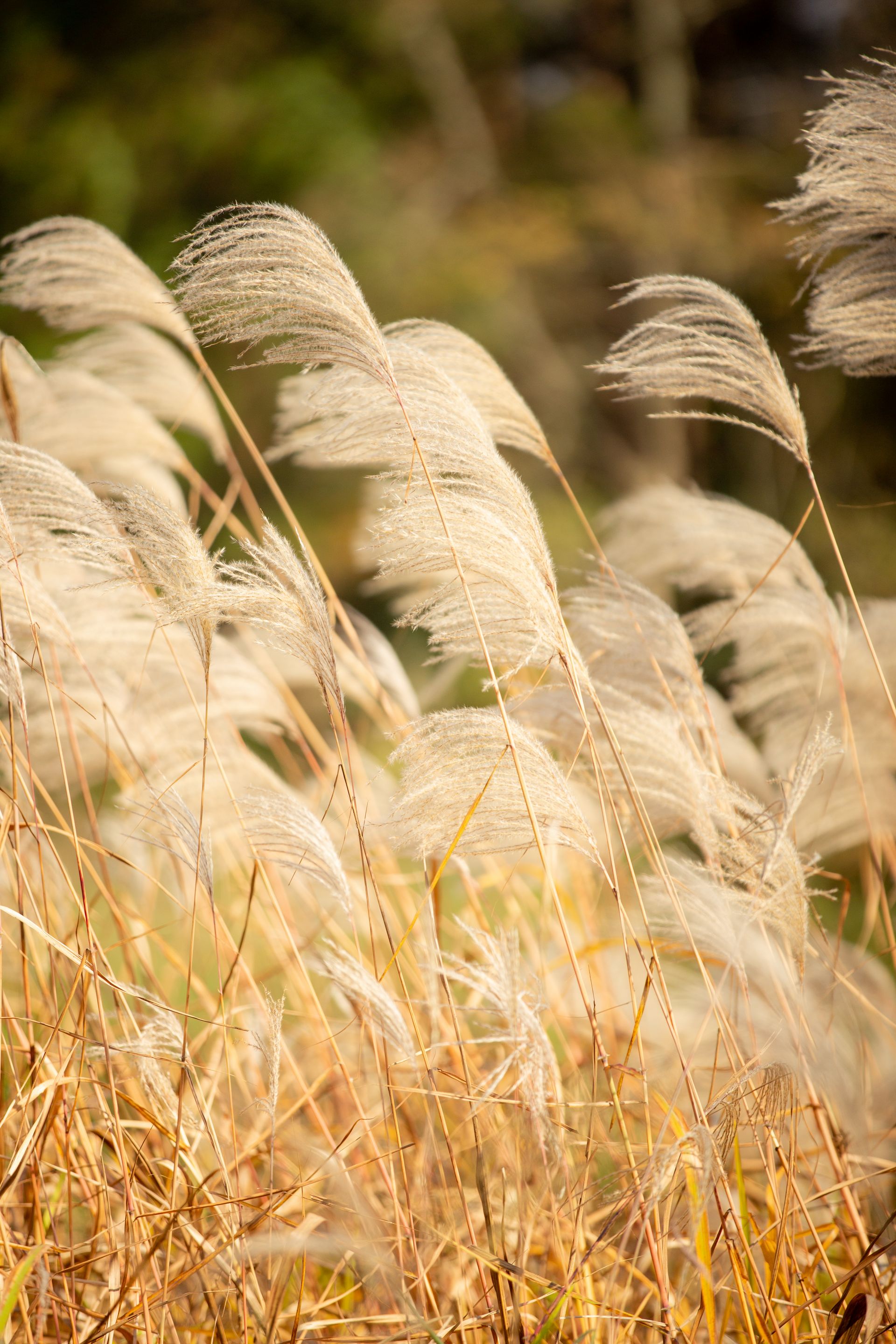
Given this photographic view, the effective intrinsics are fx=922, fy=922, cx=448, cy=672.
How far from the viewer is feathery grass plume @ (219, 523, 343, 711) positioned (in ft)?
2.94

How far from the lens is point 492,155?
6.28 meters

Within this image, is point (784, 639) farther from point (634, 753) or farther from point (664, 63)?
point (664, 63)

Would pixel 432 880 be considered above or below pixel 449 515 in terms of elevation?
below

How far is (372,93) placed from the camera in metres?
6.05

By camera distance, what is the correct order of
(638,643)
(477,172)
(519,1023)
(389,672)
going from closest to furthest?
(519,1023)
(638,643)
(389,672)
(477,172)

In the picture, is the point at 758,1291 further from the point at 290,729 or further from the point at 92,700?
the point at 92,700

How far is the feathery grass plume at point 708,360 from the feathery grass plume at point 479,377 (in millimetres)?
119

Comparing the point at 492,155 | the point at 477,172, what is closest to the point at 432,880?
the point at 477,172

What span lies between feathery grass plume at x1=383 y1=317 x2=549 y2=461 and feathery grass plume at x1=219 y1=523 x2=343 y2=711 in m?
0.41

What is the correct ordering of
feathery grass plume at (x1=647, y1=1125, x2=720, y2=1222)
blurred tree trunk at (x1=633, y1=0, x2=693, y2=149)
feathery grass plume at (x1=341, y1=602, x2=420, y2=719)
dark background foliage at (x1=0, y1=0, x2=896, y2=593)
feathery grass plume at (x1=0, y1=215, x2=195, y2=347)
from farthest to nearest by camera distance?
blurred tree trunk at (x1=633, y1=0, x2=693, y2=149)
dark background foliage at (x1=0, y1=0, x2=896, y2=593)
feathery grass plume at (x1=341, y1=602, x2=420, y2=719)
feathery grass plume at (x1=0, y1=215, x2=195, y2=347)
feathery grass plume at (x1=647, y1=1125, x2=720, y2=1222)

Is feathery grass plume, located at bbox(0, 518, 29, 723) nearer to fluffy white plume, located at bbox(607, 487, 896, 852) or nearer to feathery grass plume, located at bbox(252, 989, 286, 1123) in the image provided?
feathery grass plume, located at bbox(252, 989, 286, 1123)

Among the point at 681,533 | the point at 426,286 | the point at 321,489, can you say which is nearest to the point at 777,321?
the point at 426,286

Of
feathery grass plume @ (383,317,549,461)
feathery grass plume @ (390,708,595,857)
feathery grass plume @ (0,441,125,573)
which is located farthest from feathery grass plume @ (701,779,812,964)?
feathery grass plume @ (0,441,125,573)

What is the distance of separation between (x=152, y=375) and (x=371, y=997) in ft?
4.15
